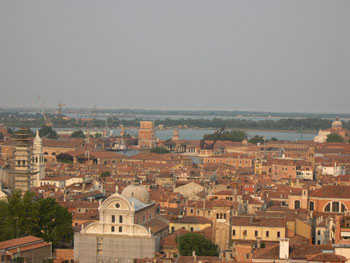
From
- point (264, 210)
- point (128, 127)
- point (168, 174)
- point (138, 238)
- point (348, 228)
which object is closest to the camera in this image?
point (348, 228)

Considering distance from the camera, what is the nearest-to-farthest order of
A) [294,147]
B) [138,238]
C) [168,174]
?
[138,238]
[168,174]
[294,147]

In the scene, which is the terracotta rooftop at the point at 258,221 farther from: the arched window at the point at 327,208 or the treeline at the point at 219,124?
the treeline at the point at 219,124

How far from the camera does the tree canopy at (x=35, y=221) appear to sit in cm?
2141

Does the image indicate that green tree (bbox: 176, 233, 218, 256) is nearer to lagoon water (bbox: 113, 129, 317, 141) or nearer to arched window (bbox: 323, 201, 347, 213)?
arched window (bbox: 323, 201, 347, 213)

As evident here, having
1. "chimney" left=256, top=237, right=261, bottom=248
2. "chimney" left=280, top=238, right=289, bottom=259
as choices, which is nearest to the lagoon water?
"chimney" left=256, top=237, right=261, bottom=248

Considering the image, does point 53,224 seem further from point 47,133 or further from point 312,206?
point 47,133

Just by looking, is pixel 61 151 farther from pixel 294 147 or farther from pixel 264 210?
pixel 264 210

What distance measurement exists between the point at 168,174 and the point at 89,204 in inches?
619

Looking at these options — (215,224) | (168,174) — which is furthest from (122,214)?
(168,174)

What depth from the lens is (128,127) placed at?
518 ft

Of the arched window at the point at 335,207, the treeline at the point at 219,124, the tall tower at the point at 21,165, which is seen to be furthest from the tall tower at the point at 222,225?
the treeline at the point at 219,124

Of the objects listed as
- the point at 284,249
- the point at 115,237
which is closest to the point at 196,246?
the point at 115,237

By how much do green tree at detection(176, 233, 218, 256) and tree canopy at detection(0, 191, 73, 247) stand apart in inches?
148

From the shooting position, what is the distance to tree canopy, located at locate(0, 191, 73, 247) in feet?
70.2
